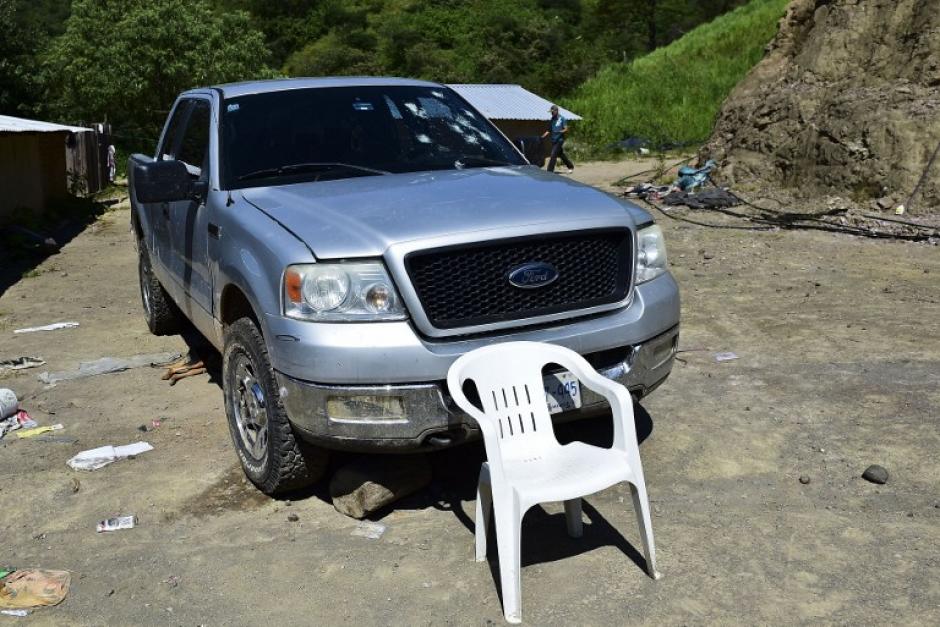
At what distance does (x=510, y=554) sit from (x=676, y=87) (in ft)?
118

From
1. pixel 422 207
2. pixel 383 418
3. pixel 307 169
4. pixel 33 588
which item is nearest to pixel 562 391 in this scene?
pixel 383 418

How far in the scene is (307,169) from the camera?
16.3 feet

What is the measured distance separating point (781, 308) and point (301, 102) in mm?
4672

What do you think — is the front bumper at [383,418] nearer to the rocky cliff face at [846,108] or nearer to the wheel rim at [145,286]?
the wheel rim at [145,286]

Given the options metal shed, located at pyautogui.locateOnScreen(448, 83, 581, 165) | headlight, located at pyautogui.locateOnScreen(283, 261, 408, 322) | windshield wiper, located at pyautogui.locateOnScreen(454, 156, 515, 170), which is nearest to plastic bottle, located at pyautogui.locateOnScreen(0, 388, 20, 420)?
headlight, located at pyautogui.locateOnScreen(283, 261, 408, 322)

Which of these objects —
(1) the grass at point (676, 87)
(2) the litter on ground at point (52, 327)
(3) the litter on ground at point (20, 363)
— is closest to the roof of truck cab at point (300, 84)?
(3) the litter on ground at point (20, 363)

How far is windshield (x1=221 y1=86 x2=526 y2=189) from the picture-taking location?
500 cm

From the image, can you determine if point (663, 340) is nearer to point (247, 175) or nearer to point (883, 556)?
point (883, 556)

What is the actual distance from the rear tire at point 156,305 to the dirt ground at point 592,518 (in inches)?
32.7

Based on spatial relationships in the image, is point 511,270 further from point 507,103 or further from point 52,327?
point 507,103

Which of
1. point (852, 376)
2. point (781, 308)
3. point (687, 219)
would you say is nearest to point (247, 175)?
point (852, 376)

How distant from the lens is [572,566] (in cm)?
380

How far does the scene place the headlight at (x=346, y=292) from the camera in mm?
3832

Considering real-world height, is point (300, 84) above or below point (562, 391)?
above
